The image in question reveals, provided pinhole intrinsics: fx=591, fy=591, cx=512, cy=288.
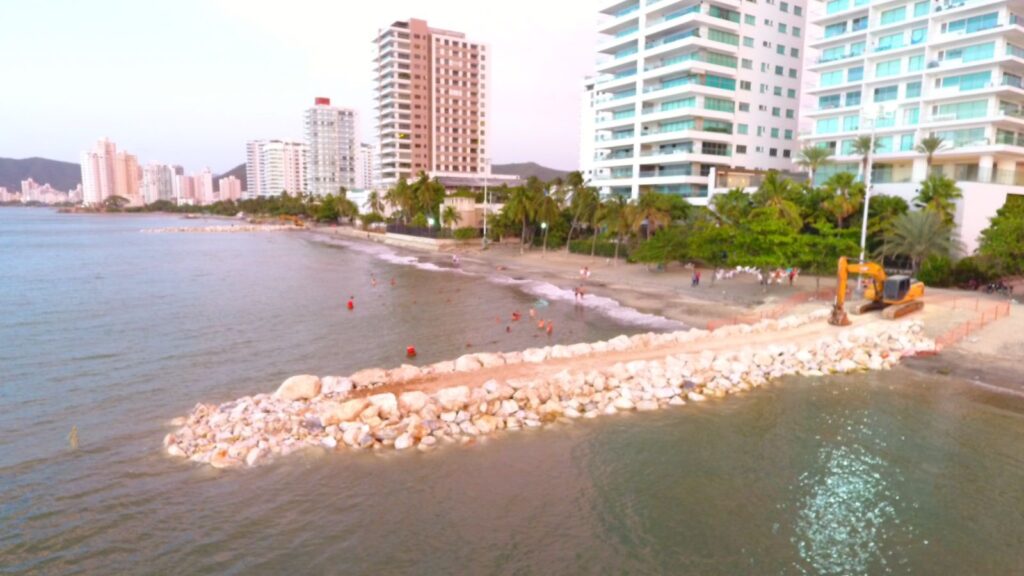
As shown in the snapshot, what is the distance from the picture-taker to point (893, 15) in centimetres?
5506

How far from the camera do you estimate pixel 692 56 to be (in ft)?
217

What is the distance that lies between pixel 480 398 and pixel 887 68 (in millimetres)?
56916

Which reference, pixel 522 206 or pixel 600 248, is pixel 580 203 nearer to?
pixel 600 248

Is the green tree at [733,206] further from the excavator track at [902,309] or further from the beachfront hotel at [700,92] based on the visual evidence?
the excavator track at [902,309]

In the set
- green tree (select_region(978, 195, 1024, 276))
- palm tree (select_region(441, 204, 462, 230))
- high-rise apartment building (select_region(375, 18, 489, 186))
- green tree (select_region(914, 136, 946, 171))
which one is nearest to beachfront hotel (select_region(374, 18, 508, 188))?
high-rise apartment building (select_region(375, 18, 489, 186))

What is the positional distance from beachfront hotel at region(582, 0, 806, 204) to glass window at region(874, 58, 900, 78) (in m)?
14.9

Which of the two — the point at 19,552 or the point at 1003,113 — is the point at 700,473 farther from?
the point at 1003,113

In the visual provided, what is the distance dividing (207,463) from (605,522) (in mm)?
10308

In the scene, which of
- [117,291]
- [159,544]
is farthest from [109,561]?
[117,291]

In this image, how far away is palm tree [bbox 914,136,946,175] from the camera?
47.0 meters

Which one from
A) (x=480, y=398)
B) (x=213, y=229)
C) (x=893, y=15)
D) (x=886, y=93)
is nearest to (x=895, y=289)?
(x=480, y=398)

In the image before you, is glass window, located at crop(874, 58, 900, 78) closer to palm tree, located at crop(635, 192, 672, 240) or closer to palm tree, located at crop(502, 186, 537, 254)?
palm tree, located at crop(635, 192, 672, 240)

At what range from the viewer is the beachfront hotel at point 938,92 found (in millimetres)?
47375

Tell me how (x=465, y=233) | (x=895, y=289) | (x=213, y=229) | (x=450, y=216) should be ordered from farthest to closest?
(x=213, y=229)
(x=450, y=216)
(x=465, y=233)
(x=895, y=289)
